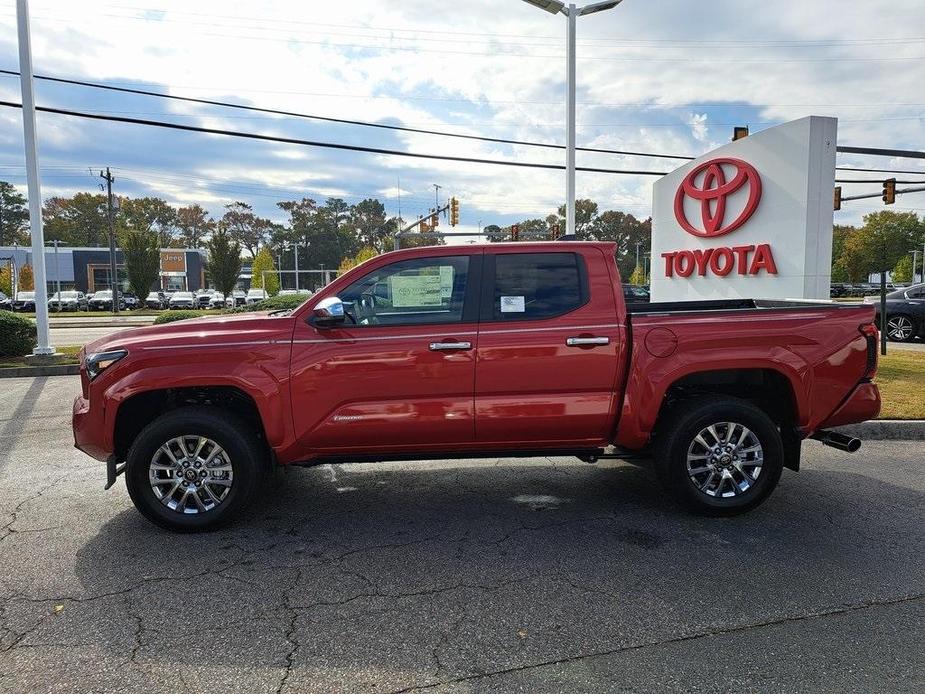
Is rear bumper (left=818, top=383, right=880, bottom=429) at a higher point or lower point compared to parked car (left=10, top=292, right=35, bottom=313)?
higher

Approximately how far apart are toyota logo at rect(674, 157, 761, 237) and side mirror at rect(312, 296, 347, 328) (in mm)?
9663

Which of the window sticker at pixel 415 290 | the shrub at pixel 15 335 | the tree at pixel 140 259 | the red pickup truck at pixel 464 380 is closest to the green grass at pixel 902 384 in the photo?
the red pickup truck at pixel 464 380

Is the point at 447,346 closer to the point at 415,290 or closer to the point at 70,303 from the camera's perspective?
the point at 415,290

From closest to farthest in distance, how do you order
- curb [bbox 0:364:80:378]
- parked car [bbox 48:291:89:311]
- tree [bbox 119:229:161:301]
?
1. curb [bbox 0:364:80:378]
2. tree [bbox 119:229:161:301]
3. parked car [bbox 48:291:89:311]

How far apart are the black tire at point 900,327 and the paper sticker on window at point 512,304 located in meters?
16.0

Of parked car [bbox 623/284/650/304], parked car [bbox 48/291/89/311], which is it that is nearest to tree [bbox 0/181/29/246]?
parked car [bbox 48/291/89/311]

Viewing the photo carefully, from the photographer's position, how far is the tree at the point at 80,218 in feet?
306

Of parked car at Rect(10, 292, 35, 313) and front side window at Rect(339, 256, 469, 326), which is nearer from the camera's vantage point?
front side window at Rect(339, 256, 469, 326)

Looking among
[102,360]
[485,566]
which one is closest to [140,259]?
[102,360]

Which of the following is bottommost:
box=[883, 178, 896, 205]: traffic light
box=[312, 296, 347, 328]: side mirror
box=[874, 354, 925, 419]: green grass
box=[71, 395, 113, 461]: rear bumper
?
box=[874, 354, 925, 419]: green grass

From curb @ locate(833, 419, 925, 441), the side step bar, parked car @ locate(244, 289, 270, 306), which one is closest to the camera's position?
the side step bar

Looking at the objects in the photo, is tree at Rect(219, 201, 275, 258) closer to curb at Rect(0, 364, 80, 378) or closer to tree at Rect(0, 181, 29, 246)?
tree at Rect(0, 181, 29, 246)

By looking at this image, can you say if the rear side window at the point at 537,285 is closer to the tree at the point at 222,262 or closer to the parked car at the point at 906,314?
the parked car at the point at 906,314

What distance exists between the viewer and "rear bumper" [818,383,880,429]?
474 cm
